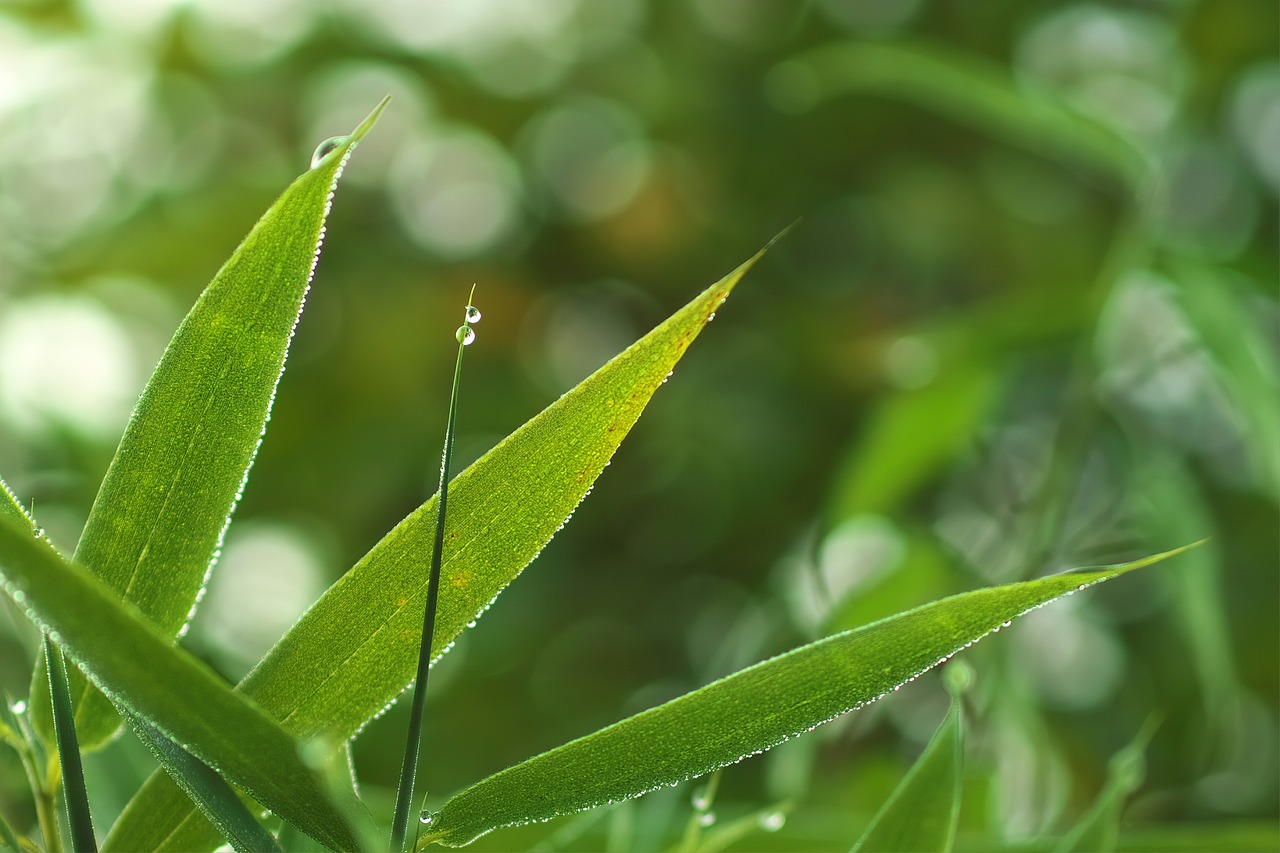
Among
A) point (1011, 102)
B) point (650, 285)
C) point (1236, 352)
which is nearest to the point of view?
point (1236, 352)

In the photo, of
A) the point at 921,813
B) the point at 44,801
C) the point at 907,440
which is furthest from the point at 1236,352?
the point at 44,801

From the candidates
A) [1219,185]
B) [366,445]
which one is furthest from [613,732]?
[1219,185]

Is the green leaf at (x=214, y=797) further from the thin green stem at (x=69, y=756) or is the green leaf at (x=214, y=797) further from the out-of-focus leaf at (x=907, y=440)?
the out-of-focus leaf at (x=907, y=440)

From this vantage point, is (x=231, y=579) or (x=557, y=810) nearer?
(x=557, y=810)

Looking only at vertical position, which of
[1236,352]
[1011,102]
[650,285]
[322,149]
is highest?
[650,285]

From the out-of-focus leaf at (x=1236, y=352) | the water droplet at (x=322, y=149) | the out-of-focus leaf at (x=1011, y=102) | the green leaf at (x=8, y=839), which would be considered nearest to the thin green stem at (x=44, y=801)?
the green leaf at (x=8, y=839)

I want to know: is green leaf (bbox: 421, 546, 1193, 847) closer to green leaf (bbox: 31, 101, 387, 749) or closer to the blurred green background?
green leaf (bbox: 31, 101, 387, 749)

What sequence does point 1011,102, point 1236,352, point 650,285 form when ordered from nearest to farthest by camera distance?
point 1236,352
point 1011,102
point 650,285

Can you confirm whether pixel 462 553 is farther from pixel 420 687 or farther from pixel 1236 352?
pixel 1236 352

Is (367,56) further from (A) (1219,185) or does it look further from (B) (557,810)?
(B) (557,810)
